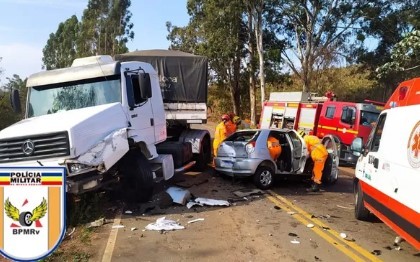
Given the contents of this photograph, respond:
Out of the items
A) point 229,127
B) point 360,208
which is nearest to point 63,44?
point 229,127

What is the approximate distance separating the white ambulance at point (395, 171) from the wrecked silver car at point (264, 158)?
10.7 feet

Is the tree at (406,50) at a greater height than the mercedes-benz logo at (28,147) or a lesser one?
greater

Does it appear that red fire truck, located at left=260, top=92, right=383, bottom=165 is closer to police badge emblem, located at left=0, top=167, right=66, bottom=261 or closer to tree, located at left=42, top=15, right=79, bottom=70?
police badge emblem, located at left=0, top=167, right=66, bottom=261

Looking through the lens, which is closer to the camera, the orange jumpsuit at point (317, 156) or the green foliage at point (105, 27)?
the orange jumpsuit at point (317, 156)

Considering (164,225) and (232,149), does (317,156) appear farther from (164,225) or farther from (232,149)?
→ (164,225)

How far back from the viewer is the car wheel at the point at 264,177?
35.9 ft

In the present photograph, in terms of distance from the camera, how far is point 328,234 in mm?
7281

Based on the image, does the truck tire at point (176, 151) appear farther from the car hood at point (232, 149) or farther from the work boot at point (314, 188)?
the work boot at point (314, 188)

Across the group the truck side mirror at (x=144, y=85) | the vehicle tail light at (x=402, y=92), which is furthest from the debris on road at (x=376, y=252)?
the truck side mirror at (x=144, y=85)

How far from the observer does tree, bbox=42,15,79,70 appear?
75.4 meters

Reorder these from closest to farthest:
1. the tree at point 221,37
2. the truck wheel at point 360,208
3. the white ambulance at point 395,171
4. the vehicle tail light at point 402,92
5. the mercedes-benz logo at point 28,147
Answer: the white ambulance at point 395,171, the vehicle tail light at point 402,92, the mercedes-benz logo at point 28,147, the truck wheel at point 360,208, the tree at point 221,37

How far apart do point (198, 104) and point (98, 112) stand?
222 inches

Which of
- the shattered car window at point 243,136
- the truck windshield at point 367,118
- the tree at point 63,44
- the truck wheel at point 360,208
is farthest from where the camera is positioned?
the tree at point 63,44

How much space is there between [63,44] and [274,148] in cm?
7307
